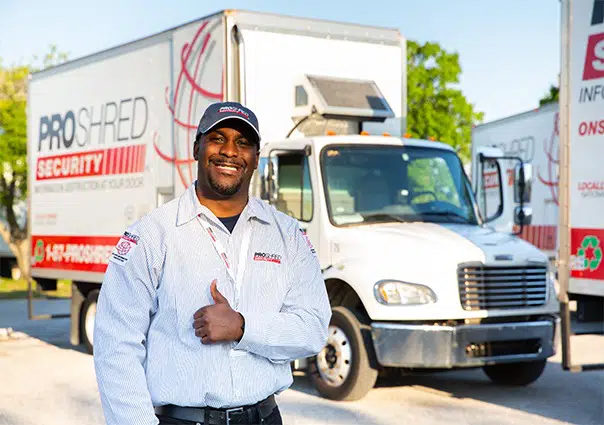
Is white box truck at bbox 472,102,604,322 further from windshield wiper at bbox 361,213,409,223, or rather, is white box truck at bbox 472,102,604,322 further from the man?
the man

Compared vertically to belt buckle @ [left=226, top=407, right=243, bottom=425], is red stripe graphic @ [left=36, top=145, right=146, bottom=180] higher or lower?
higher

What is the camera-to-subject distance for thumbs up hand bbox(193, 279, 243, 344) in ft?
10.4

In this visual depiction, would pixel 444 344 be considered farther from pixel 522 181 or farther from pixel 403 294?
pixel 522 181

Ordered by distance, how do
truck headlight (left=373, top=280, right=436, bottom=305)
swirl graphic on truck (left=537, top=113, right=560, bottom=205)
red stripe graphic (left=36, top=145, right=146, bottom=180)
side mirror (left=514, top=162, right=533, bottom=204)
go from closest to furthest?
truck headlight (left=373, top=280, right=436, bottom=305) → side mirror (left=514, top=162, right=533, bottom=204) → red stripe graphic (left=36, top=145, right=146, bottom=180) → swirl graphic on truck (left=537, top=113, right=560, bottom=205)

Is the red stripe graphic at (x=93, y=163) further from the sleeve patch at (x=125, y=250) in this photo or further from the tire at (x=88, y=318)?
the sleeve patch at (x=125, y=250)

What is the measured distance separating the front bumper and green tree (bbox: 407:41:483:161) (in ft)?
136

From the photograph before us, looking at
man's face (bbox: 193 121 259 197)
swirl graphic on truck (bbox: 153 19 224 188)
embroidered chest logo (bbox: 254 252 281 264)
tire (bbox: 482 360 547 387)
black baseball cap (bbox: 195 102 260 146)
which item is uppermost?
swirl graphic on truck (bbox: 153 19 224 188)

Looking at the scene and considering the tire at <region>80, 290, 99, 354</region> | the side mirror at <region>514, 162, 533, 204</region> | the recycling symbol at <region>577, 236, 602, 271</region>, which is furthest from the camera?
the tire at <region>80, 290, 99, 354</region>

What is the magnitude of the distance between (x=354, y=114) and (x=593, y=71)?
279 cm

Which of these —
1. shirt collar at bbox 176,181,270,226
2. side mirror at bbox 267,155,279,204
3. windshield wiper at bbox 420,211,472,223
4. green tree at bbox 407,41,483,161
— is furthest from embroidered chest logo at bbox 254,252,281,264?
green tree at bbox 407,41,483,161

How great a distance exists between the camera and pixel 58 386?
34.0 feet

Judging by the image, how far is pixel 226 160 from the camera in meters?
3.41

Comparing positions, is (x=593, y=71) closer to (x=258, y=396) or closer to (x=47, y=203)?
(x=258, y=396)

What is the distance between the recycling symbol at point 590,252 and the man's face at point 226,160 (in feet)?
18.3
